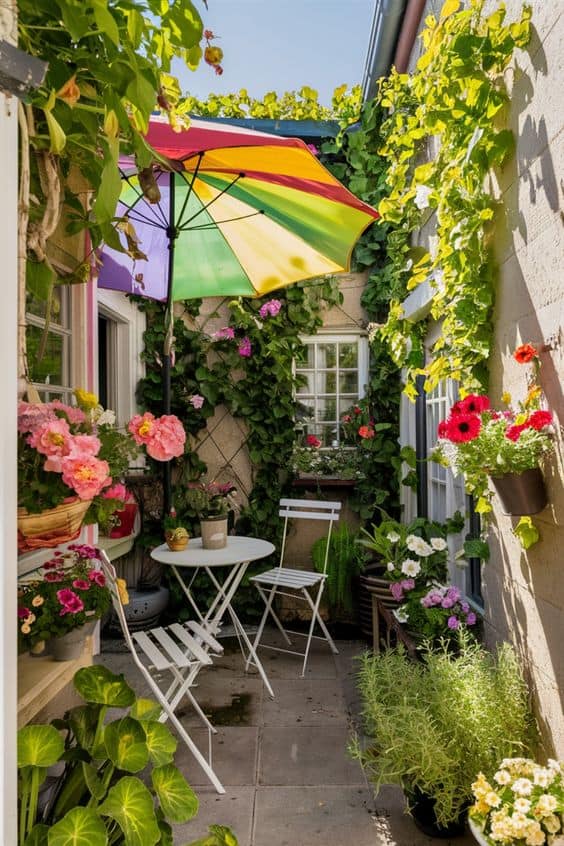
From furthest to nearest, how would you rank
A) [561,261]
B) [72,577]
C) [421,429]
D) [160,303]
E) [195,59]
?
[160,303] → [421,429] → [561,261] → [72,577] → [195,59]

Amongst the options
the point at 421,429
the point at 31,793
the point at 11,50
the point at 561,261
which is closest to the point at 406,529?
the point at 421,429

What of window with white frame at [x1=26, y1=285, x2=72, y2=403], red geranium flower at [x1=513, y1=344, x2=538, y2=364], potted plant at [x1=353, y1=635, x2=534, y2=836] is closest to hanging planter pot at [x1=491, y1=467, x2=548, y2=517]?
red geranium flower at [x1=513, y1=344, x2=538, y2=364]

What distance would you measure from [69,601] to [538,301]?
5.76 feet

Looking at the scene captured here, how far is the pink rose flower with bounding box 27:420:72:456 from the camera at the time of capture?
3.82 feet

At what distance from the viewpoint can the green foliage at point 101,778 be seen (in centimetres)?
129

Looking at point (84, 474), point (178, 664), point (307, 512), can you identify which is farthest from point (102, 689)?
point (307, 512)

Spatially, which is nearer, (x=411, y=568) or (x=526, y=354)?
(x=526, y=354)

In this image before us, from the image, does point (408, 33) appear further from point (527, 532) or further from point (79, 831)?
point (79, 831)

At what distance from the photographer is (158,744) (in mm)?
1584

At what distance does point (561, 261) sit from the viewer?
189 cm

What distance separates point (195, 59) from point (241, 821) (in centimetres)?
251

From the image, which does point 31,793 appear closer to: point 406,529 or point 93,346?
point 93,346

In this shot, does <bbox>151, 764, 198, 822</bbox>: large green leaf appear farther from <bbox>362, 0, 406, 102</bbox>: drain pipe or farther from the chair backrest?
<bbox>362, 0, 406, 102</bbox>: drain pipe

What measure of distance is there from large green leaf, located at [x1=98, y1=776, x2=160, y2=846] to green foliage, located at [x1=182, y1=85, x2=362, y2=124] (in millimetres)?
4759
